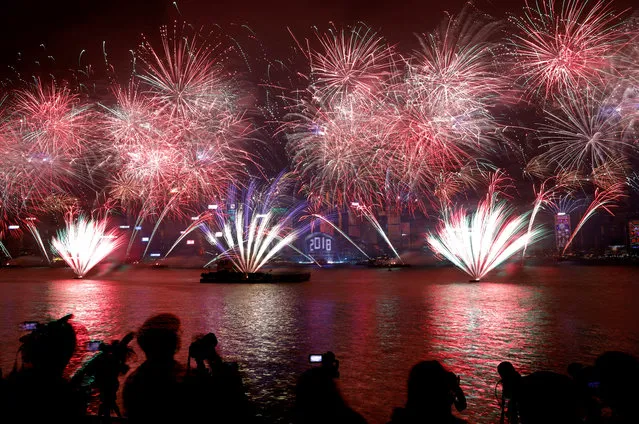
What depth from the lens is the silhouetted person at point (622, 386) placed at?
372 centimetres

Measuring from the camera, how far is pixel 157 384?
469 centimetres

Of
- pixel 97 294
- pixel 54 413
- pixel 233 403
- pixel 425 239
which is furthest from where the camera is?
pixel 425 239

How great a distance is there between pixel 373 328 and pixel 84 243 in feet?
183

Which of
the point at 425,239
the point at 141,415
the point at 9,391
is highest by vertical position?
the point at 425,239

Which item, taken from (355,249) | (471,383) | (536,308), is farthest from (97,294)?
(355,249)

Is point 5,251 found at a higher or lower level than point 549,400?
higher

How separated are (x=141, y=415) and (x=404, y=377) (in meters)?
7.61

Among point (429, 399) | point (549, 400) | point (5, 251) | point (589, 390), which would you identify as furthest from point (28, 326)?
point (5, 251)

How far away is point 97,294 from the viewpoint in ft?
108

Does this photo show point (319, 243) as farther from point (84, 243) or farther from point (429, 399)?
point (429, 399)

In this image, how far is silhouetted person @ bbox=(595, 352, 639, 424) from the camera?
372cm

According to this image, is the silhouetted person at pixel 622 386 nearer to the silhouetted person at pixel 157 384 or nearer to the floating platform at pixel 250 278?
the silhouetted person at pixel 157 384

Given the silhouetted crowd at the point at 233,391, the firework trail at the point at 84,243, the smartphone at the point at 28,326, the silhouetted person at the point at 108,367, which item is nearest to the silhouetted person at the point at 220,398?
the silhouetted crowd at the point at 233,391

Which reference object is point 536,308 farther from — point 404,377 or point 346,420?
point 346,420
